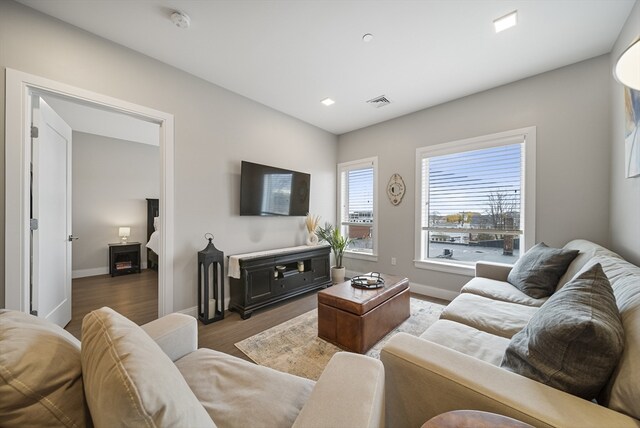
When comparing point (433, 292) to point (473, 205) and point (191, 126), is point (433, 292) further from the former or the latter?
point (191, 126)

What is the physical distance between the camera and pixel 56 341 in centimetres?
69

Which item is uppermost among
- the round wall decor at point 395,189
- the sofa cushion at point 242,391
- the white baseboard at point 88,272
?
the round wall decor at point 395,189

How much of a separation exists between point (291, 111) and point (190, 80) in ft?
4.60

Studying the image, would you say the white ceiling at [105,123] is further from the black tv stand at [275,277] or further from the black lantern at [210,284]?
the black tv stand at [275,277]

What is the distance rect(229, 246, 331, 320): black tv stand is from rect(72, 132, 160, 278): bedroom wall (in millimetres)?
3585

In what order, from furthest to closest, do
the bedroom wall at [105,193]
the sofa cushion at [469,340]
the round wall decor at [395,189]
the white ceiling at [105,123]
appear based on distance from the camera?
the bedroom wall at [105,193] → the round wall decor at [395,189] → the white ceiling at [105,123] → the sofa cushion at [469,340]

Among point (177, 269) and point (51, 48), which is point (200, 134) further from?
point (177, 269)

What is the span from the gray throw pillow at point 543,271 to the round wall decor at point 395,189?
73.6 inches

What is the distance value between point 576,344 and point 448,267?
2.74 m

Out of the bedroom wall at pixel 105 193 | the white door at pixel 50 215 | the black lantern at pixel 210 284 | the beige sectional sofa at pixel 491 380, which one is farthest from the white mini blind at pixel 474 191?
the bedroom wall at pixel 105 193

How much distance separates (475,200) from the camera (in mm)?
3201

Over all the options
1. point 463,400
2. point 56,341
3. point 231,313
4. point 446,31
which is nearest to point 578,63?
point 446,31

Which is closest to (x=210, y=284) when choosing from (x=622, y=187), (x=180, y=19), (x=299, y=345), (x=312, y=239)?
(x=299, y=345)

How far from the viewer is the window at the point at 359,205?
13.8 feet
